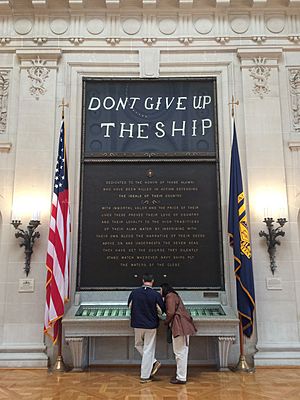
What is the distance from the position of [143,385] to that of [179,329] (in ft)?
3.38

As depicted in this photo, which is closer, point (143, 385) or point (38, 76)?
point (143, 385)

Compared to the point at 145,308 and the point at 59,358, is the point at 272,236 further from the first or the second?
the point at 59,358

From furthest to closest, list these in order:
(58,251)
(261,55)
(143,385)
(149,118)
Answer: (261,55), (149,118), (58,251), (143,385)

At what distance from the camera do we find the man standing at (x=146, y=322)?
22.2 feet

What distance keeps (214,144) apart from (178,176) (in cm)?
109

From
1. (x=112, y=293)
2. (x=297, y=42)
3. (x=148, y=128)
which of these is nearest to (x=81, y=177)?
(x=148, y=128)

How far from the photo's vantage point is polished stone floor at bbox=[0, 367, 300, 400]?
593 centimetres

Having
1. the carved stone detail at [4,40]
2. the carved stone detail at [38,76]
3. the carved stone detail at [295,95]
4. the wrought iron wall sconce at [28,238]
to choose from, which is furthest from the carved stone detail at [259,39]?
the wrought iron wall sconce at [28,238]

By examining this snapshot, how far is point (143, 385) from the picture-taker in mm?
6492

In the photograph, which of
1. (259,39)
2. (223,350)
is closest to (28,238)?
(223,350)

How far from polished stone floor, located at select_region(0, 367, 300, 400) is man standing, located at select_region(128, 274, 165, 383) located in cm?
24

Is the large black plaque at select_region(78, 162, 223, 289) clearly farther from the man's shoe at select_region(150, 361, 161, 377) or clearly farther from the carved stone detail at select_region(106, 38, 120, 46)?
the carved stone detail at select_region(106, 38, 120, 46)

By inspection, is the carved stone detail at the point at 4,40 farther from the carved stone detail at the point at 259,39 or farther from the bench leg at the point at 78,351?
the bench leg at the point at 78,351

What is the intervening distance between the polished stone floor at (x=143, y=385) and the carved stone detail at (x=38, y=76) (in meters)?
5.75
